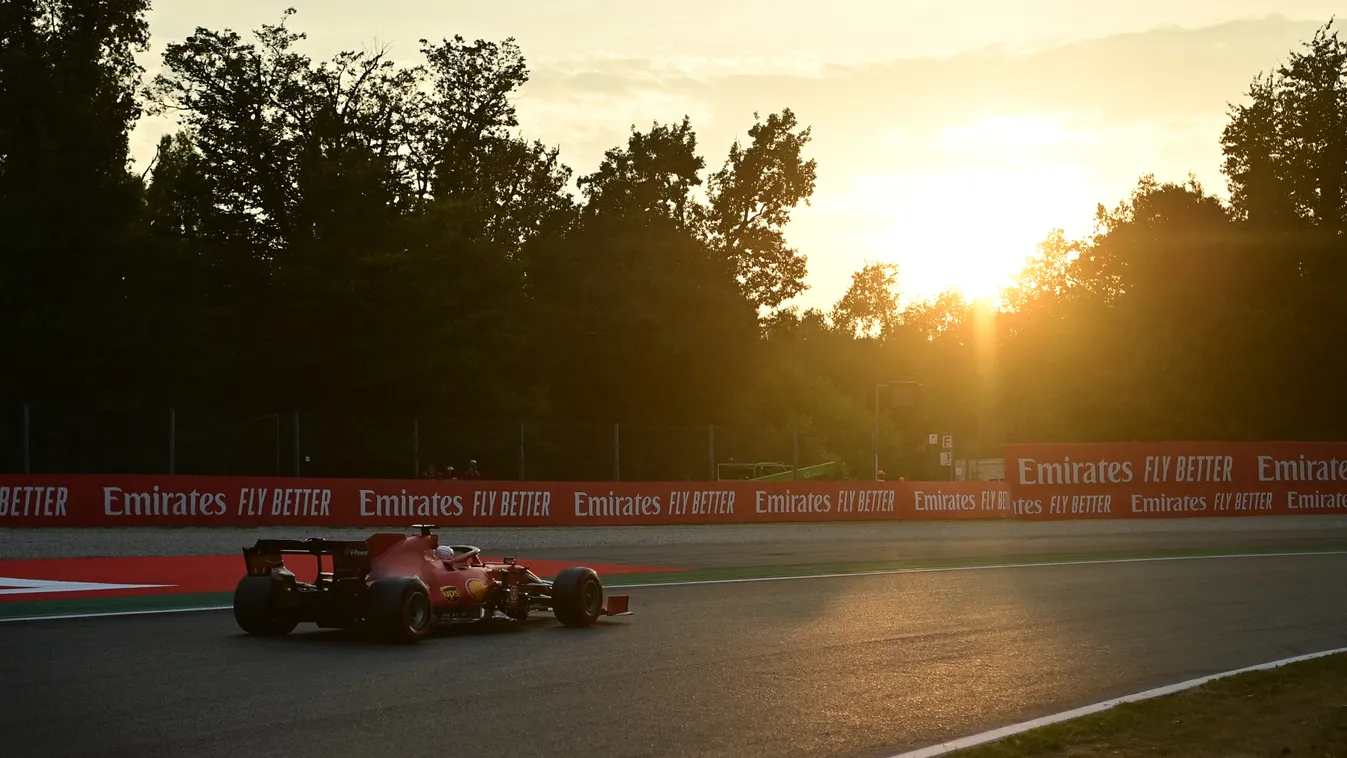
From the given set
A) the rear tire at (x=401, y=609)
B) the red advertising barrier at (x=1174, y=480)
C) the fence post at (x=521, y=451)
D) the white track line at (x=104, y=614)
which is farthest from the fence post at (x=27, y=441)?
the red advertising barrier at (x=1174, y=480)

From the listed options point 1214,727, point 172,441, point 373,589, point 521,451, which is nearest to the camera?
point 1214,727

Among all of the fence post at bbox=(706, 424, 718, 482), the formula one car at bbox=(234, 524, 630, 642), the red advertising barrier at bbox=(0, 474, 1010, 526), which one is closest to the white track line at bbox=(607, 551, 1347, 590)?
the formula one car at bbox=(234, 524, 630, 642)

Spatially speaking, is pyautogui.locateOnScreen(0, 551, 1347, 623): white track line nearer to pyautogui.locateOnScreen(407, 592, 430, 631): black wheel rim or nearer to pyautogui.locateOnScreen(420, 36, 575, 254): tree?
pyautogui.locateOnScreen(407, 592, 430, 631): black wheel rim

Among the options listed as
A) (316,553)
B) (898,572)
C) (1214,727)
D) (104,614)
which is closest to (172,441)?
(104,614)

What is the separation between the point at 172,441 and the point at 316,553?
56.8 ft

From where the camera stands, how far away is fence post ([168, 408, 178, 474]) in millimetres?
28125

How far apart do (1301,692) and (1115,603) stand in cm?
701

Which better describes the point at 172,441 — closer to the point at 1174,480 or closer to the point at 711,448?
the point at 711,448

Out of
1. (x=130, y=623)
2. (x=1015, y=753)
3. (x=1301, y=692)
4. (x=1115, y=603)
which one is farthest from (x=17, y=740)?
(x=1115, y=603)

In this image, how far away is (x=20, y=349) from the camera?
3938cm

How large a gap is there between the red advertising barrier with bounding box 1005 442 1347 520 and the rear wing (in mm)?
29881

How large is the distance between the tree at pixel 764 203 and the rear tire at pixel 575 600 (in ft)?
171

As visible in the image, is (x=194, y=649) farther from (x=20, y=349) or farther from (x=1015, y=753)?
(x=20, y=349)

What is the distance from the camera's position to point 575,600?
1378cm
